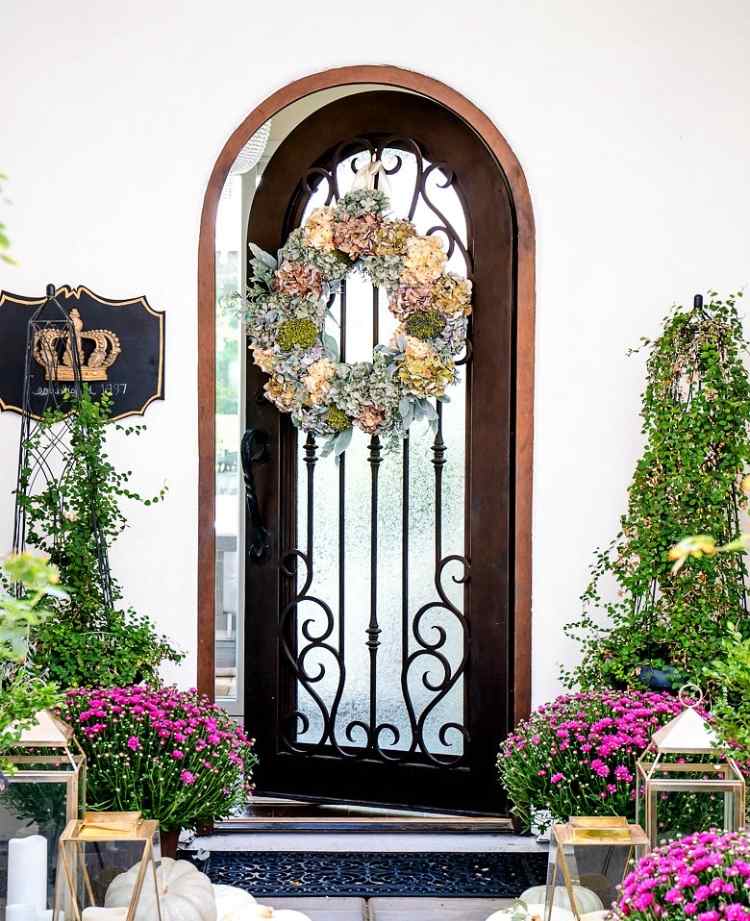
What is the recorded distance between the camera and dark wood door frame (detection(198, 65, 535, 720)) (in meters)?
3.55

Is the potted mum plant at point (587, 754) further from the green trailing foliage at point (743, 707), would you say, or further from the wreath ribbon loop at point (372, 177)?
the wreath ribbon loop at point (372, 177)

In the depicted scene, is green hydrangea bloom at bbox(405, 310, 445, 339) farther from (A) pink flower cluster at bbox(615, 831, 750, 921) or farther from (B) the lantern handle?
(A) pink flower cluster at bbox(615, 831, 750, 921)

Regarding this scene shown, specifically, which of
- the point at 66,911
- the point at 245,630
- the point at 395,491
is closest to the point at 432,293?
the point at 395,491

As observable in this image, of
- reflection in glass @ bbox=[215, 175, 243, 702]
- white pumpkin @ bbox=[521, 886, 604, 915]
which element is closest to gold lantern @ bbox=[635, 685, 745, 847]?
white pumpkin @ bbox=[521, 886, 604, 915]

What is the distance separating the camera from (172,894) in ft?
7.97

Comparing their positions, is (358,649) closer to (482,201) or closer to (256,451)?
(256,451)

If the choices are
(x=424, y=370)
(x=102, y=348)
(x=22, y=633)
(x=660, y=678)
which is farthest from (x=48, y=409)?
(x=660, y=678)

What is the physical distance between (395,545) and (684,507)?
3.40 feet

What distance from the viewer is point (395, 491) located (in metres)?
3.80

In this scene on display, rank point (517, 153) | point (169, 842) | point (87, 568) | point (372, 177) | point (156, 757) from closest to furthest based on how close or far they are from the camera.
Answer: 1. point (156, 757)
2. point (169, 842)
3. point (87, 568)
4. point (517, 153)
5. point (372, 177)

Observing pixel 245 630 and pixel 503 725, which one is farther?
pixel 245 630

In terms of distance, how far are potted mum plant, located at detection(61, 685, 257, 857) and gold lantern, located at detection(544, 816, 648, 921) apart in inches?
41.3

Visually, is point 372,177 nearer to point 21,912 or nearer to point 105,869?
point 105,869

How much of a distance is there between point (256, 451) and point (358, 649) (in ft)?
2.39
